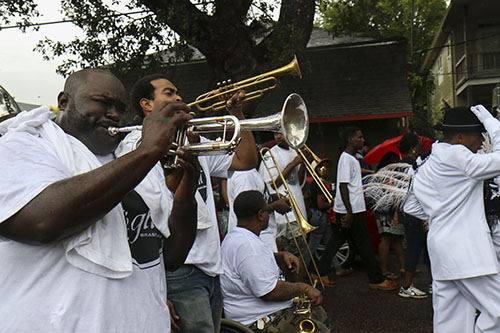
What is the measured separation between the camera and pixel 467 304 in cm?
398

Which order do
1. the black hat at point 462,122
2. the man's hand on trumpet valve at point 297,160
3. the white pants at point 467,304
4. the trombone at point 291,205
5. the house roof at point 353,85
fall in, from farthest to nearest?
the house roof at point 353,85
the man's hand on trumpet valve at point 297,160
the trombone at point 291,205
the black hat at point 462,122
the white pants at point 467,304

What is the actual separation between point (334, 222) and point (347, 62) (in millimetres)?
10334

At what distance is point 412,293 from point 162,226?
4803 mm

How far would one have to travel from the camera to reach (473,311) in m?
3.99

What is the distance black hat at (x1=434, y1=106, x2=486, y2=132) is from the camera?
4.11 m

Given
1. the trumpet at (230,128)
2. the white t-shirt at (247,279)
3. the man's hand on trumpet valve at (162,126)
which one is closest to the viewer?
the man's hand on trumpet valve at (162,126)

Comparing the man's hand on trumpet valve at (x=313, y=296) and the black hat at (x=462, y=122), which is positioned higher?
the black hat at (x=462, y=122)

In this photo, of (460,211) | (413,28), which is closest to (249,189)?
(460,211)

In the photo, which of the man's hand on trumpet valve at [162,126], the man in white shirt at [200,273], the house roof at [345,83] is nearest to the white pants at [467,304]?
the man in white shirt at [200,273]

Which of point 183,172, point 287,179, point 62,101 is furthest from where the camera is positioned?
point 287,179

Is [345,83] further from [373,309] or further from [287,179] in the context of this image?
[373,309]

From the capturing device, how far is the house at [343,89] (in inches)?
583

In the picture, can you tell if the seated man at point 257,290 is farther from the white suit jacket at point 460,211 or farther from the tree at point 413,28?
the tree at point 413,28

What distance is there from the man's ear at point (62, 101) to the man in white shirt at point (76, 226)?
0.10 ft
